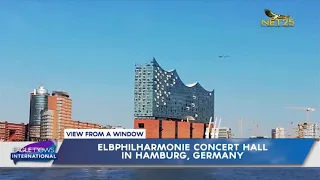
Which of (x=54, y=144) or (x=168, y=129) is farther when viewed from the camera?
(x=168, y=129)

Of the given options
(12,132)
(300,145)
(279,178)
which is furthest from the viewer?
(12,132)

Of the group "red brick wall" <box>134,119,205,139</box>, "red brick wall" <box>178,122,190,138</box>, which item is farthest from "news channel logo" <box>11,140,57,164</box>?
"red brick wall" <box>178,122,190,138</box>

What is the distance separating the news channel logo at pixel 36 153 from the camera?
6225cm

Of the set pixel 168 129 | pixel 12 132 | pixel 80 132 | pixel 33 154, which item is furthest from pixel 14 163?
pixel 12 132

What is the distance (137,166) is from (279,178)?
24251mm

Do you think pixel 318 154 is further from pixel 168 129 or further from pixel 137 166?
pixel 168 129

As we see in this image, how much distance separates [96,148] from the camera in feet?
202
